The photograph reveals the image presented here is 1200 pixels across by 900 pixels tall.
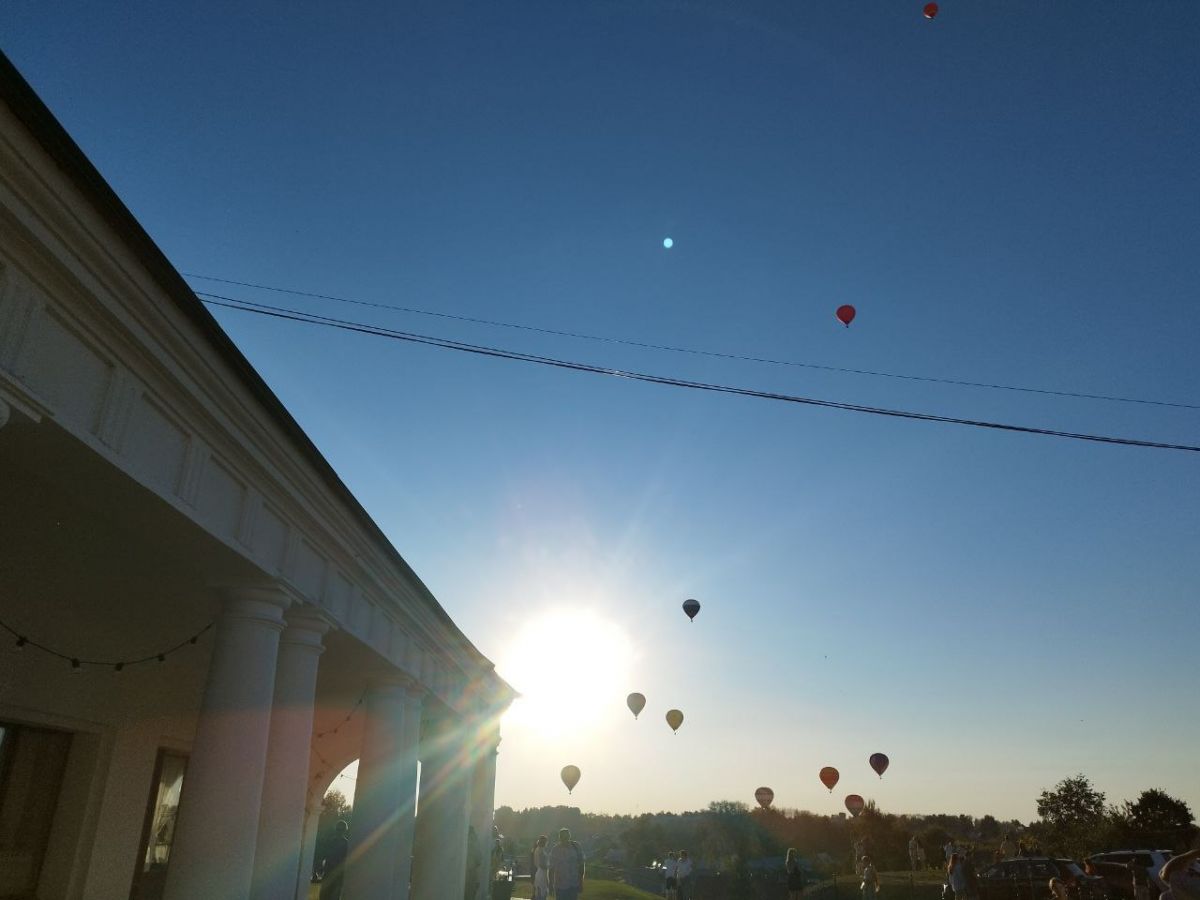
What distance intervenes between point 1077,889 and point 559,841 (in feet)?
46.1

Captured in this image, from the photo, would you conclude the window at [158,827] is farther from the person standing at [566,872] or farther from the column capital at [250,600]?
the column capital at [250,600]

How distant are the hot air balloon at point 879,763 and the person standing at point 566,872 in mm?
15679

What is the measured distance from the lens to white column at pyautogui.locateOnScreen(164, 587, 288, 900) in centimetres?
640

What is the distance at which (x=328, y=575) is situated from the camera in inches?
345

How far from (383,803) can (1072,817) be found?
195 feet

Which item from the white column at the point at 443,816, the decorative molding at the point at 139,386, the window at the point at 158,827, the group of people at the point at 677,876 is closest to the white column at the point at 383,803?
the window at the point at 158,827

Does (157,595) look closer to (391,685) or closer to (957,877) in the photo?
(391,685)

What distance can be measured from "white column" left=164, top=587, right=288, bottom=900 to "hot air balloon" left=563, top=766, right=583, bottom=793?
22.0 meters

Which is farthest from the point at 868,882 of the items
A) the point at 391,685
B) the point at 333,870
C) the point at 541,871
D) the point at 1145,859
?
the point at 391,685

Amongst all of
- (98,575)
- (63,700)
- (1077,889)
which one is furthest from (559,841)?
(1077,889)

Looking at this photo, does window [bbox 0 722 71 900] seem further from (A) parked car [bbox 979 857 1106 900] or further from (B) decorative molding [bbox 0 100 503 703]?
(A) parked car [bbox 979 857 1106 900]

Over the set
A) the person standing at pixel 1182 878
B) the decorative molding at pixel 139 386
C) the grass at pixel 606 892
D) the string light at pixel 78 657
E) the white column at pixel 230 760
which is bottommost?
the grass at pixel 606 892

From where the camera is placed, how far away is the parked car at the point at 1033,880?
19.5m

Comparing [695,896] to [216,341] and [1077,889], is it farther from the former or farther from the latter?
[216,341]
